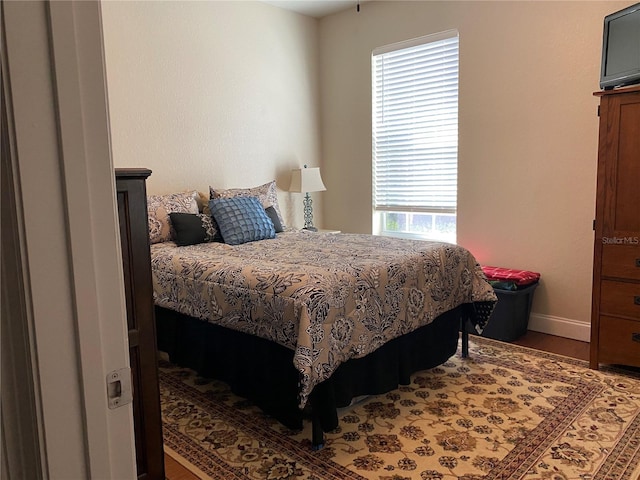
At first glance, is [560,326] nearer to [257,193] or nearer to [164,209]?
[257,193]

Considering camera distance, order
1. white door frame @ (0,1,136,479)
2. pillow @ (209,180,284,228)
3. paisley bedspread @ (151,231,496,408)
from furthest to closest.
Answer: pillow @ (209,180,284,228), paisley bedspread @ (151,231,496,408), white door frame @ (0,1,136,479)

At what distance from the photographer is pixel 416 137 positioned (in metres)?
4.44

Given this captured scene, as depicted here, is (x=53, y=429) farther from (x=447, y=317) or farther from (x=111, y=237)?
(x=447, y=317)

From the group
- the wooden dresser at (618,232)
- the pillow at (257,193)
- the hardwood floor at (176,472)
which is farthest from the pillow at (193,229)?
the wooden dresser at (618,232)

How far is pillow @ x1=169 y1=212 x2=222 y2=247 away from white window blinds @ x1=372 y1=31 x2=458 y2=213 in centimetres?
191

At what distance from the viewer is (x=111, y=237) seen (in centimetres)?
72

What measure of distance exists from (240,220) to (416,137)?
1907 millimetres

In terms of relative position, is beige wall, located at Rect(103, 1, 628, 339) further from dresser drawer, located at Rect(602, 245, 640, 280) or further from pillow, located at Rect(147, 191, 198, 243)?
dresser drawer, located at Rect(602, 245, 640, 280)

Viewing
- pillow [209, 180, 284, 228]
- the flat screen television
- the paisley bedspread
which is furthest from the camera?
pillow [209, 180, 284, 228]

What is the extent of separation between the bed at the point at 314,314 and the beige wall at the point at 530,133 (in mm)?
951

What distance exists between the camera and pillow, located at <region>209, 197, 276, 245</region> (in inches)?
136

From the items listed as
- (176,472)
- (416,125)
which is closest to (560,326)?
(416,125)

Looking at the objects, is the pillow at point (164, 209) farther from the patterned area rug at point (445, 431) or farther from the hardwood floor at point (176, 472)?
the hardwood floor at point (176, 472)

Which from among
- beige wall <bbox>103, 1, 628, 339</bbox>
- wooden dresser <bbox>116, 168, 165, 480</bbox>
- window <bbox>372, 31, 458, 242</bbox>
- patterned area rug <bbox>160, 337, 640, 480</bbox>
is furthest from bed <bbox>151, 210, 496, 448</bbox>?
window <bbox>372, 31, 458, 242</bbox>
